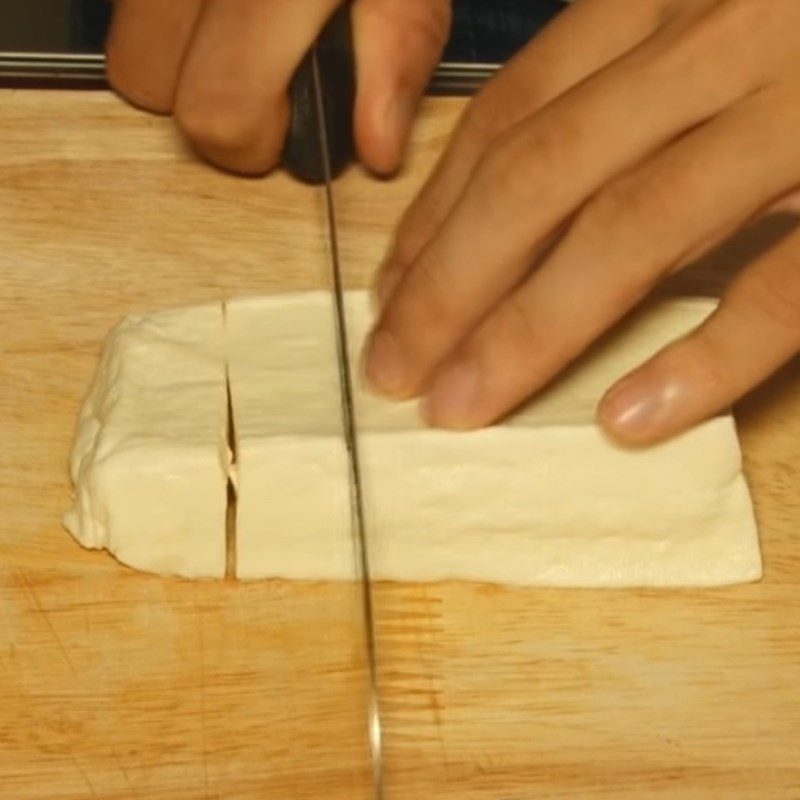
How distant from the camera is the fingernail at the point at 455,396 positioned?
147 cm

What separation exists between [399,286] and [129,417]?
0.31 metres

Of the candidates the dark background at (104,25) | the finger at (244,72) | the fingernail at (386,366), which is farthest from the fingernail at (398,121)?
the fingernail at (386,366)

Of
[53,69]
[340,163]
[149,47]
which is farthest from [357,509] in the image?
[53,69]

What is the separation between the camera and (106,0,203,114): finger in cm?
176

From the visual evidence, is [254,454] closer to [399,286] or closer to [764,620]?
[399,286]

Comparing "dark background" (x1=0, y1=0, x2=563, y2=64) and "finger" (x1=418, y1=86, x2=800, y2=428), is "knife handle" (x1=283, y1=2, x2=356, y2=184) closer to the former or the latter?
"dark background" (x1=0, y1=0, x2=563, y2=64)

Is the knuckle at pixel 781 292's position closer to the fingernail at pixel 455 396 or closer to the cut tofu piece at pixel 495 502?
the cut tofu piece at pixel 495 502

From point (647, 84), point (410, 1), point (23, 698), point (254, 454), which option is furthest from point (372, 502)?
point (410, 1)

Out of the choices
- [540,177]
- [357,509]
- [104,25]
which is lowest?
[104,25]

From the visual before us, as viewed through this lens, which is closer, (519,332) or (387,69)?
(519,332)

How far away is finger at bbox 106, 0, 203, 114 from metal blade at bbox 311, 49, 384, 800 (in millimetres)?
188

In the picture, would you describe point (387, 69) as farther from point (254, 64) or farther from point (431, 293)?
point (431, 293)

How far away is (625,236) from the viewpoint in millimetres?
1431

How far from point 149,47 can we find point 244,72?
0.19 m
